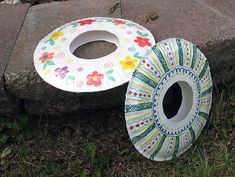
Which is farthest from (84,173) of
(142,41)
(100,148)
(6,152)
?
(142,41)

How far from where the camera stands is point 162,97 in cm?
219

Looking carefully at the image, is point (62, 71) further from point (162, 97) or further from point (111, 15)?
point (111, 15)

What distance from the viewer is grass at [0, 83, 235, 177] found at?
2363 millimetres

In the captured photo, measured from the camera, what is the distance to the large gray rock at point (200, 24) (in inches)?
98.1

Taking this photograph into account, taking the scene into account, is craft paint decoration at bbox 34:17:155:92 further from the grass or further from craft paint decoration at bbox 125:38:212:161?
the grass

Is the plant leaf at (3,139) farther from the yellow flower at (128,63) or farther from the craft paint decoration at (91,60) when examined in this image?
the yellow flower at (128,63)

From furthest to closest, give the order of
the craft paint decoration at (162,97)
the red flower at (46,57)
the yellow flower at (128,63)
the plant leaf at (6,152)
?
the plant leaf at (6,152)
the red flower at (46,57)
the yellow flower at (128,63)
the craft paint decoration at (162,97)

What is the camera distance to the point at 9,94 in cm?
240

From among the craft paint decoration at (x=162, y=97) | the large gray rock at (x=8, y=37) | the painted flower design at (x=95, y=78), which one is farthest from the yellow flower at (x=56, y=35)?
the craft paint decoration at (x=162, y=97)

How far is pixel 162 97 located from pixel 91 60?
1.36ft

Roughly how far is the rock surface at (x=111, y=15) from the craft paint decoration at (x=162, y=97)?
231 millimetres

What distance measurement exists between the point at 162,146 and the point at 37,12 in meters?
1.25

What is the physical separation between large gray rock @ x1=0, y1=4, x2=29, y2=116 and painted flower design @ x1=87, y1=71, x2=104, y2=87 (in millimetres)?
492

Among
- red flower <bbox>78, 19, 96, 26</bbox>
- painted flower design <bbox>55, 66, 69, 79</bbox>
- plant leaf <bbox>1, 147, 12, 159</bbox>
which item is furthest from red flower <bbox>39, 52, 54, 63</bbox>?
plant leaf <bbox>1, 147, 12, 159</bbox>
